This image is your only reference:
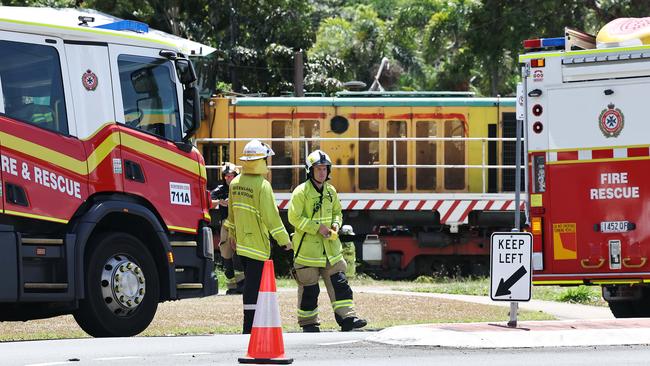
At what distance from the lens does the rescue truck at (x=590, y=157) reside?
14180 millimetres

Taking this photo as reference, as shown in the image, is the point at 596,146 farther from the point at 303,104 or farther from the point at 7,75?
the point at 303,104

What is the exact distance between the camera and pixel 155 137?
1361 cm

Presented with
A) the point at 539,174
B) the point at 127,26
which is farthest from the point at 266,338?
the point at 539,174

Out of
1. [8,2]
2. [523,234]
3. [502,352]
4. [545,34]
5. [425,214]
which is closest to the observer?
[502,352]

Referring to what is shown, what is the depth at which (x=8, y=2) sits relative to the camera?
33.2 meters

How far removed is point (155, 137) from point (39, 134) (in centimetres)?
157

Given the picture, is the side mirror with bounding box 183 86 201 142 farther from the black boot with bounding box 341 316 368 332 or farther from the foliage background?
the foliage background

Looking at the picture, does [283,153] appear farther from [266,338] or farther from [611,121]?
[266,338]

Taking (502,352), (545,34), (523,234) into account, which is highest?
(545,34)

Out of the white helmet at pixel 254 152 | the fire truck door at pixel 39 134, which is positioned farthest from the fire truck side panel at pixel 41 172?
the white helmet at pixel 254 152

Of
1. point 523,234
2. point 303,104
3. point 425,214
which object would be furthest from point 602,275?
point 303,104

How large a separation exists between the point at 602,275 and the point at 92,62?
557 cm

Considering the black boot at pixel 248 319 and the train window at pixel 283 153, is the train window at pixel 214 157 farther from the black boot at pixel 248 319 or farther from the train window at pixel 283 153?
the black boot at pixel 248 319

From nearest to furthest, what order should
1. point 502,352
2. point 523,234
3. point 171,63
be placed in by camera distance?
point 502,352 → point 523,234 → point 171,63
